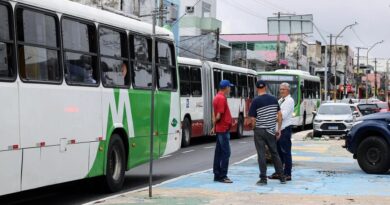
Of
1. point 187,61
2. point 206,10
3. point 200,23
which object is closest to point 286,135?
point 187,61

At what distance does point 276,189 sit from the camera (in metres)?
11.7

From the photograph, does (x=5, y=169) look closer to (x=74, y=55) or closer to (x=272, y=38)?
(x=74, y=55)

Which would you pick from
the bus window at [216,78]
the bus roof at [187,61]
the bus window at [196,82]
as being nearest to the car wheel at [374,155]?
the bus roof at [187,61]

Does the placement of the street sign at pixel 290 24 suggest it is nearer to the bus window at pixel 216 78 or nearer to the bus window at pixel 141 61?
the bus window at pixel 216 78

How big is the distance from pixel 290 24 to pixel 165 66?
107 ft

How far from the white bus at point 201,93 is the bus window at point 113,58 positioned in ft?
36.2

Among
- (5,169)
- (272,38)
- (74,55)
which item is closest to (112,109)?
(74,55)

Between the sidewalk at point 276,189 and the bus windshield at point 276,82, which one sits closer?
the sidewalk at point 276,189

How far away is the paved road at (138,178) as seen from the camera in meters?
11.1

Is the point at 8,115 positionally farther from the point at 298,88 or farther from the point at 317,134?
the point at 298,88

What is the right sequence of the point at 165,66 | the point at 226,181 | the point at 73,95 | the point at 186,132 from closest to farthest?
the point at 73,95 → the point at 226,181 → the point at 165,66 → the point at 186,132

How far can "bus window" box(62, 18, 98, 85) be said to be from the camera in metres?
9.84

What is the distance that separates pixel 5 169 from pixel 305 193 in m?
5.27

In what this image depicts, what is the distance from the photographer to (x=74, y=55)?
10078 mm
